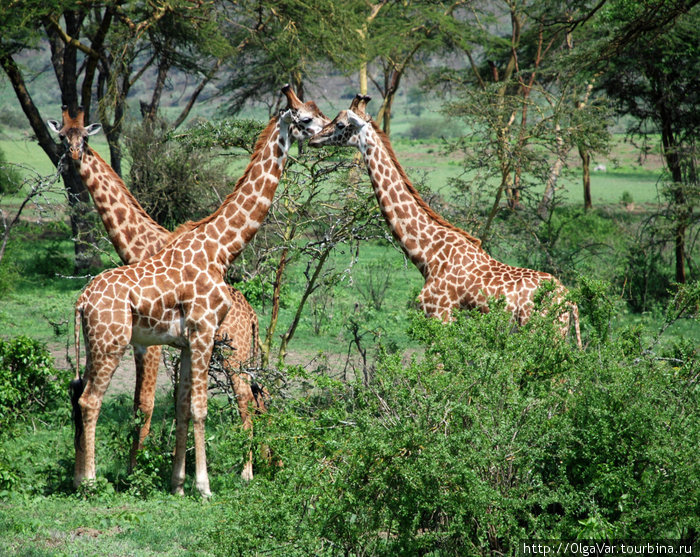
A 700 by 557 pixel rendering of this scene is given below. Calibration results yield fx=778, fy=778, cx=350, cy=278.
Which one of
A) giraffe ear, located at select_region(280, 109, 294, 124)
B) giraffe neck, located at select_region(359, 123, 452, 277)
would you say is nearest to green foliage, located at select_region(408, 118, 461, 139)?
giraffe neck, located at select_region(359, 123, 452, 277)

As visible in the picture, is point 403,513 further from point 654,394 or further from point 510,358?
point 654,394

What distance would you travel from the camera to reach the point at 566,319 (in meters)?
6.66

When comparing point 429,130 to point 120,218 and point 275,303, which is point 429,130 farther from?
point 120,218

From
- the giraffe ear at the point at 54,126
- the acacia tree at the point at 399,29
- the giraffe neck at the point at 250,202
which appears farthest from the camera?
the acacia tree at the point at 399,29

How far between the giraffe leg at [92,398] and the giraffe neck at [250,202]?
3.94 ft

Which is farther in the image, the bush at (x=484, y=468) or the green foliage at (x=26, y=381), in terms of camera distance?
the green foliage at (x=26, y=381)

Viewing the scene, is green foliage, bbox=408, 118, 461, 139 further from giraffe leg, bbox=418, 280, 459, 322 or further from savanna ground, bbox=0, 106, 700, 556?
savanna ground, bbox=0, 106, 700, 556

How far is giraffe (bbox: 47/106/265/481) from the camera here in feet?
23.0

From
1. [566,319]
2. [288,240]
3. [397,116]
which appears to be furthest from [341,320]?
[397,116]

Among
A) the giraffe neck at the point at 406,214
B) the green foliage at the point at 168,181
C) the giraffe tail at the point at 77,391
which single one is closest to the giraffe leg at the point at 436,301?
the giraffe neck at the point at 406,214

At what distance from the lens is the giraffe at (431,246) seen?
22.4 ft

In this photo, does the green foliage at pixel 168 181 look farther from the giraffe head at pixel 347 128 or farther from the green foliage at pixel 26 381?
the giraffe head at pixel 347 128

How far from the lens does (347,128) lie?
6852mm

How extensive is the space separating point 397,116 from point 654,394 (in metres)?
96.0
